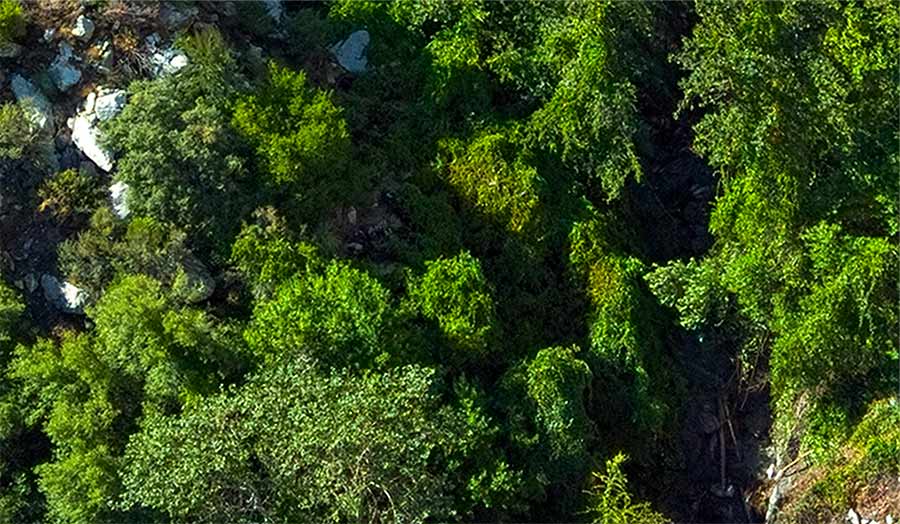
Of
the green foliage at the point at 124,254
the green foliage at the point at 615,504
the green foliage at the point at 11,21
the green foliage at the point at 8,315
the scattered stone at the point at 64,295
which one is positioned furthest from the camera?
the green foliage at the point at 11,21

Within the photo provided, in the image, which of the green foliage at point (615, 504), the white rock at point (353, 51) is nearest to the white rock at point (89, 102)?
the white rock at point (353, 51)

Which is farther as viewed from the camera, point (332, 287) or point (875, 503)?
point (875, 503)

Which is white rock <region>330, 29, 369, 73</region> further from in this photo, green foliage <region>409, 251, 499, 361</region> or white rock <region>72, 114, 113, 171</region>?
white rock <region>72, 114, 113, 171</region>

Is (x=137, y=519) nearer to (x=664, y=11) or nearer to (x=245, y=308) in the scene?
(x=245, y=308)

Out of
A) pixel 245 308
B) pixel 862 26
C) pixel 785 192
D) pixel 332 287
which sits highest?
pixel 862 26

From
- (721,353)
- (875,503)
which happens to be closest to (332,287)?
(721,353)

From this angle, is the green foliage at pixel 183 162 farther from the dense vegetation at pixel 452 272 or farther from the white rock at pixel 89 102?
the white rock at pixel 89 102

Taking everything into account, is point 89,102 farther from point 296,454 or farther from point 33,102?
point 296,454
